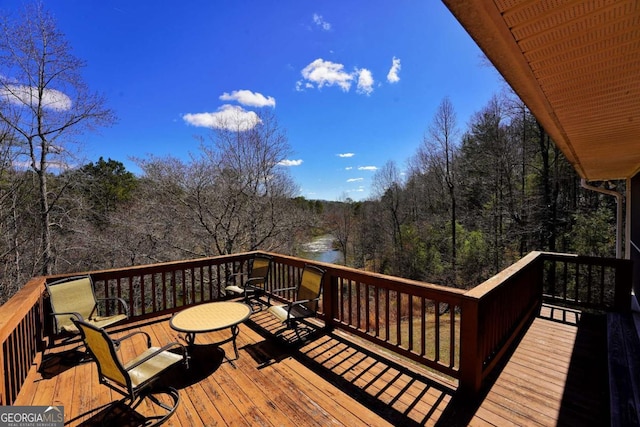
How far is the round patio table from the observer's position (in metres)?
2.98

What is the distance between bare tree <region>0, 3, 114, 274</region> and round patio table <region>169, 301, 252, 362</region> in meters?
8.35

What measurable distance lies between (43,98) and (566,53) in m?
11.9

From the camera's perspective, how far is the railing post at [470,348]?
2.32 metres

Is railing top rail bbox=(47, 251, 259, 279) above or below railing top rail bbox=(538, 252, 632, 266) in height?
below

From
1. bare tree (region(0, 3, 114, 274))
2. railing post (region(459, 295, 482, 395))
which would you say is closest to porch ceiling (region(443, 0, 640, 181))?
railing post (region(459, 295, 482, 395))

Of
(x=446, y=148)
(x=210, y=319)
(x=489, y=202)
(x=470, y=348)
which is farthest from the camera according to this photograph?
(x=446, y=148)

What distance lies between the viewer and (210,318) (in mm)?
3246

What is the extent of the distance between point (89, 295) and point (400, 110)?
42.8 ft

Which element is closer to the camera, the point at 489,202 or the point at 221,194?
the point at 221,194

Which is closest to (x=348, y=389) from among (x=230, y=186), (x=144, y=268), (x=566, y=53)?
(x=566, y=53)

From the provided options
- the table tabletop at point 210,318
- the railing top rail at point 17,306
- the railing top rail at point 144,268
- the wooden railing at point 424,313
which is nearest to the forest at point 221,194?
the railing top rail at point 144,268

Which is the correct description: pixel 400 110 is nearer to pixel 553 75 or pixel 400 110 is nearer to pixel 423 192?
pixel 423 192

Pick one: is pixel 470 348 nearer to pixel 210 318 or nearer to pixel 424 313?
pixel 424 313

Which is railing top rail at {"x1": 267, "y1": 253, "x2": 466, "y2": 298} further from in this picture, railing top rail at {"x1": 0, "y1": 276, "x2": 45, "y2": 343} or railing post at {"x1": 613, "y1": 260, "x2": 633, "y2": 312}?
railing post at {"x1": 613, "y1": 260, "x2": 633, "y2": 312}
